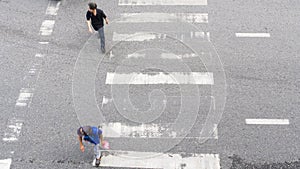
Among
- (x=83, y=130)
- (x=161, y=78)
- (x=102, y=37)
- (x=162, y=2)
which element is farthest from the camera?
(x=162, y=2)

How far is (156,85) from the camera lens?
39.3 feet

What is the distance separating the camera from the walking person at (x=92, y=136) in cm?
973

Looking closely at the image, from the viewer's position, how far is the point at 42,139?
35.8ft

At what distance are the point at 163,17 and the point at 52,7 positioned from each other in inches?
147

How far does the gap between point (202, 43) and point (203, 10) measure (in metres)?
1.53

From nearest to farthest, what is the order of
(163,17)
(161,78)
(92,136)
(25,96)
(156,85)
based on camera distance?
(92,136), (25,96), (156,85), (161,78), (163,17)

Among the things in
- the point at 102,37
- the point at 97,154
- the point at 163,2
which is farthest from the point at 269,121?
the point at 163,2

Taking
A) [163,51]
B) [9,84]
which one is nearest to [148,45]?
[163,51]

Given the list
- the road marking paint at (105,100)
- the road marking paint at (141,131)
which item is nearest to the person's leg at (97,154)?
the road marking paint at (141,131)

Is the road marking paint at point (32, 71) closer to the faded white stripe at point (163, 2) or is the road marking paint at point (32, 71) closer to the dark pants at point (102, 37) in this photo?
the dark pants at point (102, 37)

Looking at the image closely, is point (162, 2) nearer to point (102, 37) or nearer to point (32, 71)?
point (102, 37)

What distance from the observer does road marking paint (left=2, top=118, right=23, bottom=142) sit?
10945mm

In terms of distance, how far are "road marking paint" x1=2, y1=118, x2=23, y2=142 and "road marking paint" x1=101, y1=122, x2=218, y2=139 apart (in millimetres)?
2179

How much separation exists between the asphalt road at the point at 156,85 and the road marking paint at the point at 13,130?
0.09ft
